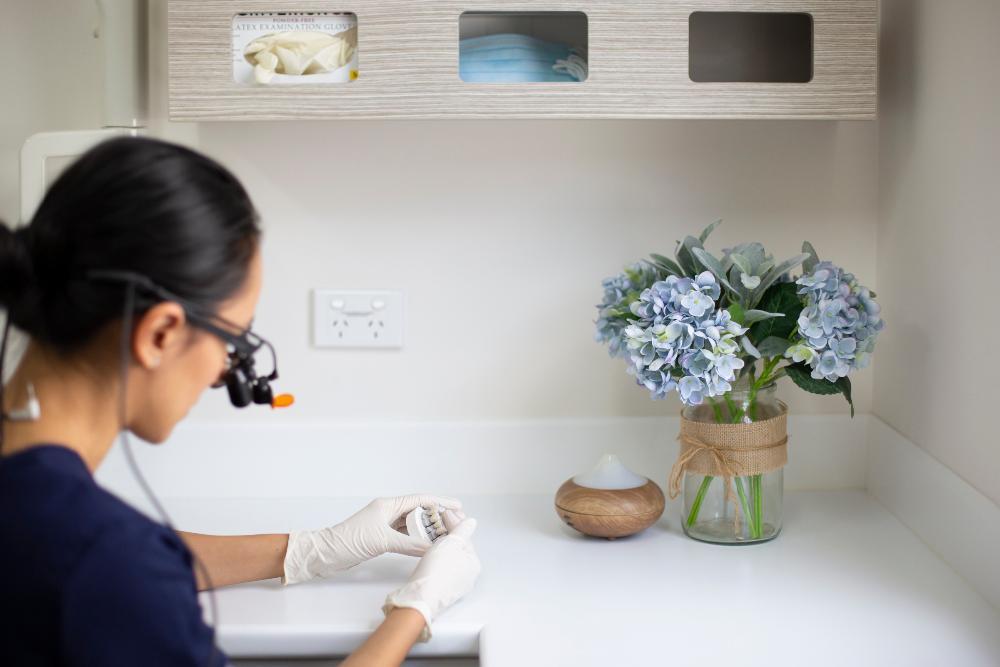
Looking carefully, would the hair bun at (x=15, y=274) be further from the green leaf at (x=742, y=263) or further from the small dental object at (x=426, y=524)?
the green leaf at (x=742, y=263)

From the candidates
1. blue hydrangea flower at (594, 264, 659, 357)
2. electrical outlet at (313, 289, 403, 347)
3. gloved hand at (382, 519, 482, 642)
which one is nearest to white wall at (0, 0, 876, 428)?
electrical outlet at (313, 289, 403, 347)

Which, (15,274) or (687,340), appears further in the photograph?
(687,340)

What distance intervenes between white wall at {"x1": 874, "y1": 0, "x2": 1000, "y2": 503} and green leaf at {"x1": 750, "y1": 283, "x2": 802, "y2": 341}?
0.60ft

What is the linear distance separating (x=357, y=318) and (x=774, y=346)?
25.0 inches

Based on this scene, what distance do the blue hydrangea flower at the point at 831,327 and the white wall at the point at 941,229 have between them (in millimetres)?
105

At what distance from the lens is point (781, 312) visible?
4.38 ft

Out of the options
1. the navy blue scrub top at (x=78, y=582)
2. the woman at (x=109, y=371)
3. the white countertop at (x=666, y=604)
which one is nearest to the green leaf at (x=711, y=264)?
the white countertop at (x=666, y=604)

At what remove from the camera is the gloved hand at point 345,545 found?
3.99 feet

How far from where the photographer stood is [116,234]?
770 millimetres

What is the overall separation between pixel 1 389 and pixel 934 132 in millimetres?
1131

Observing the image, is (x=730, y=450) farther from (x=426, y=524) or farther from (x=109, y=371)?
(x=109, y=371)

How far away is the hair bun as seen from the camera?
780mm

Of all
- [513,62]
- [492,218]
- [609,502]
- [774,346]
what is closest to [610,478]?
[609,502]

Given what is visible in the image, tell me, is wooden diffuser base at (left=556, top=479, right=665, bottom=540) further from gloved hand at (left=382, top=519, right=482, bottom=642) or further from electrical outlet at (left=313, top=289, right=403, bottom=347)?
electrical outlet at (left=313, top=289, right=403, bottom=347)
